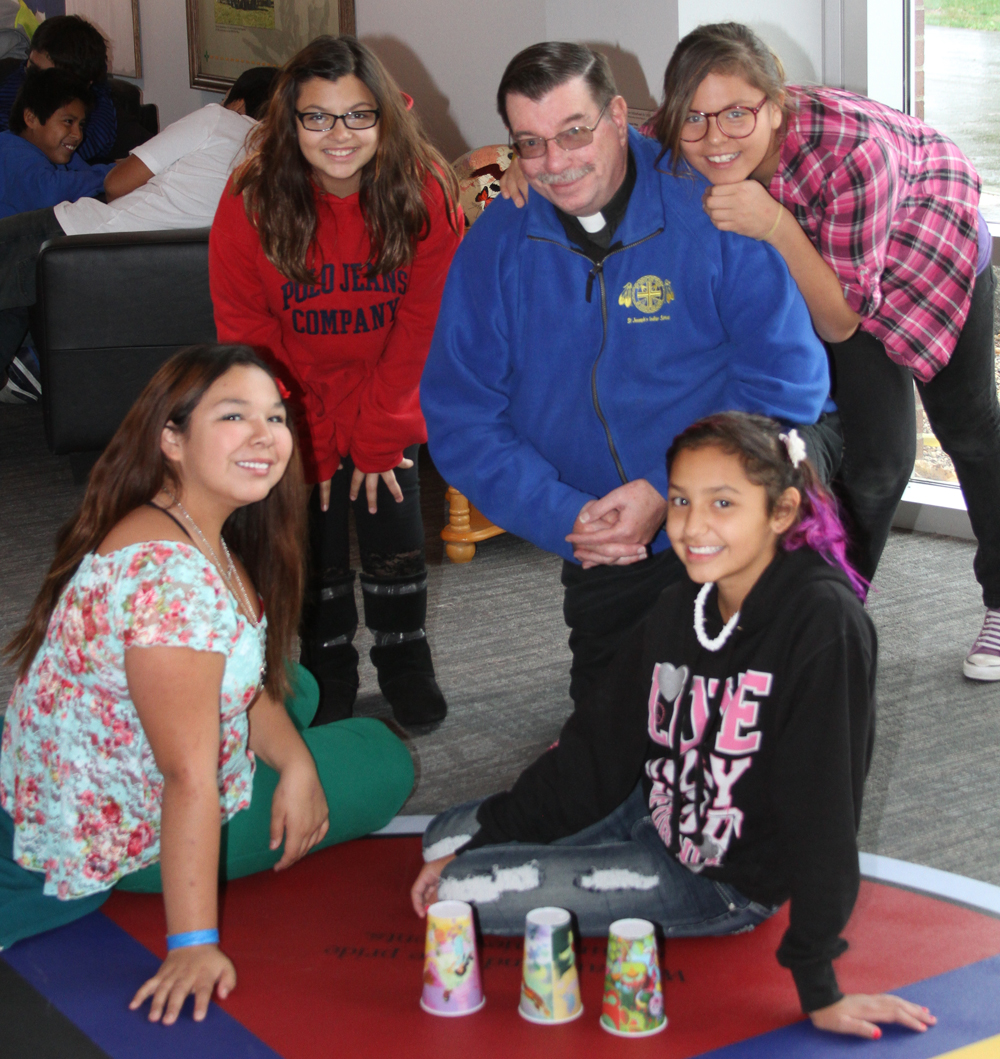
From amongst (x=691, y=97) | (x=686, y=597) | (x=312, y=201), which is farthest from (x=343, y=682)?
(x=691, y=97)

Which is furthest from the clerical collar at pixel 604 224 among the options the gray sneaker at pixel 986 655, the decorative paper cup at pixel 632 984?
the gray sneaker at pixel 986 655

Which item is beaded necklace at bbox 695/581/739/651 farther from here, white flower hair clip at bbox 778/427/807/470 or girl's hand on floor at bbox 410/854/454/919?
girl's hand on floor at bbox 410/854/454/919

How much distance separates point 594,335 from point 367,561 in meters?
0.83

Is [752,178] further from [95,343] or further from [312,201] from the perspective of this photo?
[95,343]

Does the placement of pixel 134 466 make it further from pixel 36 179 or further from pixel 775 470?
pixel 36 179

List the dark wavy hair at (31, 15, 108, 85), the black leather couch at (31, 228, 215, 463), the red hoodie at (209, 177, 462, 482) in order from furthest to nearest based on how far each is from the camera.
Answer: the dark wavy hair at (31, 15, 108, 85)
the black leather couch at (31, 228, 215, 463)
the red hoodie at (209, 177, 462, 482)

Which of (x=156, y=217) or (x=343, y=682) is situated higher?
(x=156, y=217)

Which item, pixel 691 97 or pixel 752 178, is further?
pixel 752 178

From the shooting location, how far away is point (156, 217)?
361 centimetres

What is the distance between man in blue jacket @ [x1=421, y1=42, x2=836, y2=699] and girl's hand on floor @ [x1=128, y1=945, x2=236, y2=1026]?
686 millimetres

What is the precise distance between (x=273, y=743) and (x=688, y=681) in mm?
613

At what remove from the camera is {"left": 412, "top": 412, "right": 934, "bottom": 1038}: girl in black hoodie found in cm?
132

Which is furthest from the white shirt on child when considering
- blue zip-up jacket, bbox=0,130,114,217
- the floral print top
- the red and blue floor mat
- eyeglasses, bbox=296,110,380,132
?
the red and blue floor mat

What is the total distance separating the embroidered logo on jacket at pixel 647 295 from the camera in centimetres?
168
